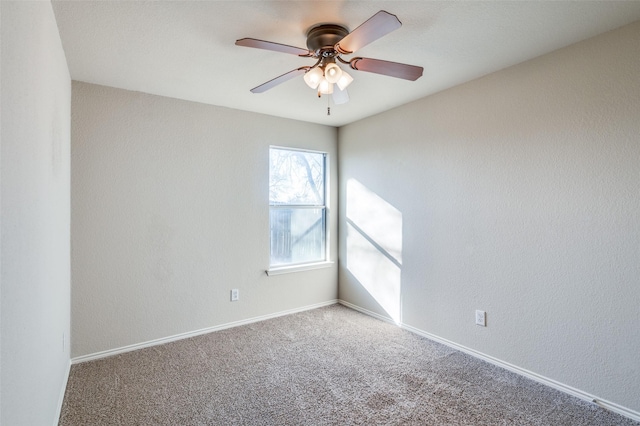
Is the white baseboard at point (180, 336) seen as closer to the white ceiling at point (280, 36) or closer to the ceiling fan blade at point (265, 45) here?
the white ceiling at point (280, 36)

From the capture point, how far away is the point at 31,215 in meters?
1.37

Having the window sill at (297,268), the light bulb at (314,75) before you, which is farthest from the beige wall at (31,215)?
the window sill at (297,268)

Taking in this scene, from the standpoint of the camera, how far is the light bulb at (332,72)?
1.99m

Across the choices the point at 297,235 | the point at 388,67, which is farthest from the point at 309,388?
the point at 388,67

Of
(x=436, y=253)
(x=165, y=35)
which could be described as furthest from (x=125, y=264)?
(x=436, y=253)

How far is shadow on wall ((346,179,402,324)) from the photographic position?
356cm

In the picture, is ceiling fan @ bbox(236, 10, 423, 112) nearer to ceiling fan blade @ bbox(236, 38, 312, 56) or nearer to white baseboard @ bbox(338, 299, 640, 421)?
ceiling fan blade @ bbox(236, 38, 312, 56)

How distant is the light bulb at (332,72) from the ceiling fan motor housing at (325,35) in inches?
3.6

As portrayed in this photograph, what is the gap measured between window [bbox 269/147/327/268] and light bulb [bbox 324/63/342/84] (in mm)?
1952

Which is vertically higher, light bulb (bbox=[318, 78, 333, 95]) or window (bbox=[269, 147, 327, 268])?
light bulb (bbox=[318, 78, 333, 95])

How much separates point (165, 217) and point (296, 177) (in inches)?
62.0

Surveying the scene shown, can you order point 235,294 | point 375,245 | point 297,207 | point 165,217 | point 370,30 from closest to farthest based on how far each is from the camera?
point 370,30, point 165,217, point 235,294, point 375,245, point 297,207

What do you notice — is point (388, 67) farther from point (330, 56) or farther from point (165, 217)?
point (165, 217)

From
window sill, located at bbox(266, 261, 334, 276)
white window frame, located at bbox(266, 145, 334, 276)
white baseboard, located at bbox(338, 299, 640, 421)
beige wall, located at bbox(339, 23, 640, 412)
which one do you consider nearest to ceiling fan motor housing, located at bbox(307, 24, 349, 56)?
beige wall, located at bbox(339, 23, 640, 412)
